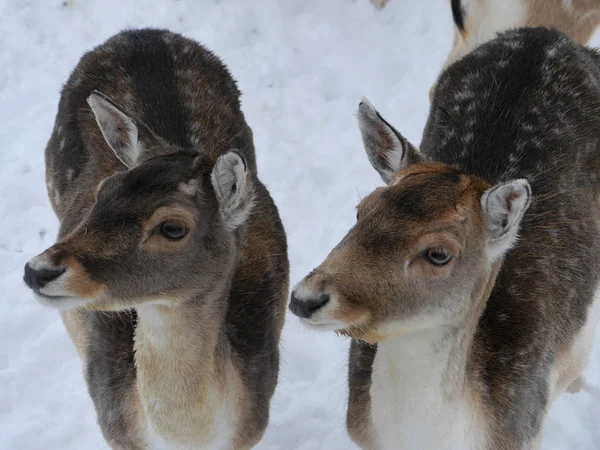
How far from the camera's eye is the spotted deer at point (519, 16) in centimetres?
553

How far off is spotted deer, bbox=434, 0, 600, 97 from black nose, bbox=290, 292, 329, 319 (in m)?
3.42

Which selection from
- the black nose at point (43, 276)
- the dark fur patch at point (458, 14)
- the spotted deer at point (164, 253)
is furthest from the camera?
the dark fur patch at point (458, 14)

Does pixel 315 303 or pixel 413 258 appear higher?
pixel 413 258

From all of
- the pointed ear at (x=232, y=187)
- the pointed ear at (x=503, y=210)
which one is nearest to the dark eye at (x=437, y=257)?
the pointed ear at (x=503, y=210)

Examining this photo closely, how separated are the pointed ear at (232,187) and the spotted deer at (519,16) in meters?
2.91

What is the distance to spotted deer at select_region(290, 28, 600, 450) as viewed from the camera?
2879 mm

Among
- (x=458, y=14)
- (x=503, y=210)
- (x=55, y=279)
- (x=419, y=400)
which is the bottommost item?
(x=419, y=400)

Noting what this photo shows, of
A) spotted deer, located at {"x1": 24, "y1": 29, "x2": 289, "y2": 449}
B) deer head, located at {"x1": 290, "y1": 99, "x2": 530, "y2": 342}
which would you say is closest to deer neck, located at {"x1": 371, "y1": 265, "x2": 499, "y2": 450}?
deer head, located at {"x1": 290, "y1": 99, "x2": 530, "y2": 342}

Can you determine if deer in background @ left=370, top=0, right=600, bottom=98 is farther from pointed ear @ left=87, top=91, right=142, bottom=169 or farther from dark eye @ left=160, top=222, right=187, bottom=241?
dark eye @ left=160, top=222, right=187, bottom=241

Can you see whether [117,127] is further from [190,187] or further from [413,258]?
[413,258]

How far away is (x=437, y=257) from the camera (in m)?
2.89

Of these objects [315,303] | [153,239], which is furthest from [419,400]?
[153,239]

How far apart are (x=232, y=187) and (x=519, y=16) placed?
130 inches

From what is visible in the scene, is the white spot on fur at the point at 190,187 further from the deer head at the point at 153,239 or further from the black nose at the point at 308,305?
the black nose at the point at 308,305
